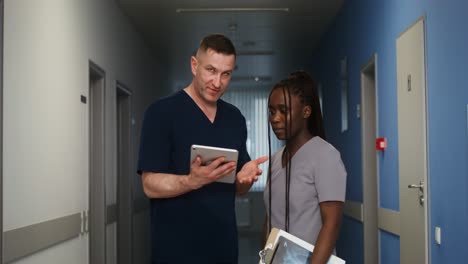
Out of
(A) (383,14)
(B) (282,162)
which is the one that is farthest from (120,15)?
(B) (282,162)

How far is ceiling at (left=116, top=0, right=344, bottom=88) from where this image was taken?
6723mm

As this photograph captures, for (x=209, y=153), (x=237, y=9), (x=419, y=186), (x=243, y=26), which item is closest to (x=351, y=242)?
(x=237, y=9)

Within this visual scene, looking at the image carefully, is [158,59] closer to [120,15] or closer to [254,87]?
[120,15]

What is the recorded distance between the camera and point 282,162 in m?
2.05

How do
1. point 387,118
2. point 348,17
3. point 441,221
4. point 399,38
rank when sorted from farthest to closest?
point 348,17 → point 387,118 → point 399,38 → point 441,221

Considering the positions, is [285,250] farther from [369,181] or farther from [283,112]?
[369,181]

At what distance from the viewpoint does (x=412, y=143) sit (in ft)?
12.9

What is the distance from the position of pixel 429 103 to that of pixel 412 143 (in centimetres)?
42

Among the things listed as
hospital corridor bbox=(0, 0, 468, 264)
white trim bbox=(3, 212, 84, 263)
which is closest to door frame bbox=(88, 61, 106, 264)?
hospital corridor bbox=(0, 0, 468, 264)

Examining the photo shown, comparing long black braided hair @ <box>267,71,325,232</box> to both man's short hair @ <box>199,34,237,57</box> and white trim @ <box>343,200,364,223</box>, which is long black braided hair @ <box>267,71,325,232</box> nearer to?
man's short hair @ <box>199,34,237,57</box>

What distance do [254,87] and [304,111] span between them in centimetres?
1158

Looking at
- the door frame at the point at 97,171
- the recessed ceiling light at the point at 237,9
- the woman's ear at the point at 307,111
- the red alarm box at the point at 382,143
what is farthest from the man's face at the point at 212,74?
the recessed ceiling light at the point at 237,9

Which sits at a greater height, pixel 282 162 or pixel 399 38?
pixel 399 38

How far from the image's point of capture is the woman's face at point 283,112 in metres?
1.95
